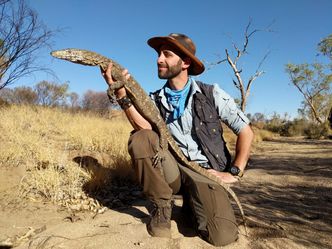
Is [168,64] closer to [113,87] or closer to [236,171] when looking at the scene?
[113,87]

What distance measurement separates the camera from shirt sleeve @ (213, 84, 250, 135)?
326cm

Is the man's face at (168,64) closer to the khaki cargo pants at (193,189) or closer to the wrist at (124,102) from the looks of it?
the wrist at (124,102)

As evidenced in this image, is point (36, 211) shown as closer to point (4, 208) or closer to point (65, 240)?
point (4, 208)

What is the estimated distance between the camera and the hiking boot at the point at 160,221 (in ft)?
9.82

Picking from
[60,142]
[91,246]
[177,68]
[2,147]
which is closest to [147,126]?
[177,68]

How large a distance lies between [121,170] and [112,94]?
214 centimetres

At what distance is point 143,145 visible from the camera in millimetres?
3074

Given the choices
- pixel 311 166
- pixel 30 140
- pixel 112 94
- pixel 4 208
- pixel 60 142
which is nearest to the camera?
pixel 112 94

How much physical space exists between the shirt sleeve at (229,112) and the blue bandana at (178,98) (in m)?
0.31

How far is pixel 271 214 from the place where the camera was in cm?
371

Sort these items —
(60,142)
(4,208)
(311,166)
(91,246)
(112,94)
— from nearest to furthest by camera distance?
(91,246), (112,94), (4,208), (60,142), (311,166)

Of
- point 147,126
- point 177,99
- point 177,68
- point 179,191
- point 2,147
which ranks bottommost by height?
point 179,191

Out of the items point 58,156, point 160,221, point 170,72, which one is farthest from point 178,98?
point 58,156

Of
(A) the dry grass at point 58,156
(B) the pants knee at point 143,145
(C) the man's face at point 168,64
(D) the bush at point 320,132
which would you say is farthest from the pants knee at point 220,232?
(D) the bush at point 320,132
